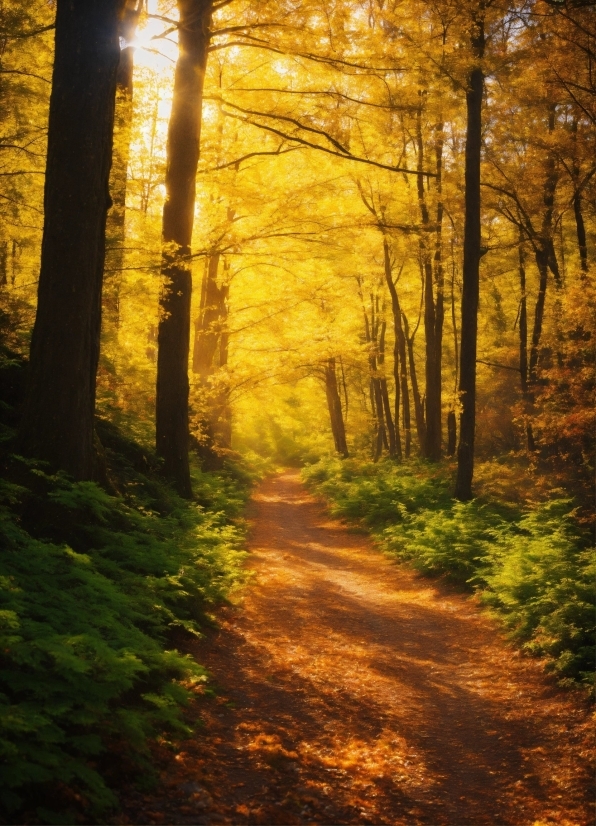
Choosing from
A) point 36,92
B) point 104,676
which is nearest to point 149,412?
point 36,92

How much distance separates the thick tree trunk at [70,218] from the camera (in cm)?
676

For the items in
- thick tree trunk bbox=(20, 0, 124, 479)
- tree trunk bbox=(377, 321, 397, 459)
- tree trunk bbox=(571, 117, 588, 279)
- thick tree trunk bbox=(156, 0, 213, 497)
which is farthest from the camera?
tree trunk bbox=(377, 321, 397, 459)

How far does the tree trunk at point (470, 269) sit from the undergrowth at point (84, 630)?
7.36m

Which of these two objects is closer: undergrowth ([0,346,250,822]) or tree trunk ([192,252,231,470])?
undergrowth ([0,346,250,822])

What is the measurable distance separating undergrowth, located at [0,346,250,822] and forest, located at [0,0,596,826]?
0.02 meters

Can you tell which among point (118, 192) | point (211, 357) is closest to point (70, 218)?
point (118, 192)

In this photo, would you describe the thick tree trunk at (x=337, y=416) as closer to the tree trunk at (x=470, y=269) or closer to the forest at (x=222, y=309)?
the forest at (x=222, y=309)

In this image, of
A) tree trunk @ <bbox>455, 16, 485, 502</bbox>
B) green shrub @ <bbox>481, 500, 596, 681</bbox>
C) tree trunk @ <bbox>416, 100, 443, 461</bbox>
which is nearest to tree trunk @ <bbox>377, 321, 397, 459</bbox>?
tree trunk @ <bbox>416, 100, 443, 461</bbox>

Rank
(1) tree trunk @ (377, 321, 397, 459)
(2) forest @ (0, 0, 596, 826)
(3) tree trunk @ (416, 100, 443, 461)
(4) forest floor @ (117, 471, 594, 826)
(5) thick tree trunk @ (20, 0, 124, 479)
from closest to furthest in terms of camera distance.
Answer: (4) forest floor @ (117, 471, 594, 826) → (2) forest @ (0, 0, 596, 826) → (5) thick tree trunk @ (20, 0, 124, 479) → (3) tree trunk @ (416, 100, 443, 461) → (1) tree trunk @ (377, 321, 397, 459)

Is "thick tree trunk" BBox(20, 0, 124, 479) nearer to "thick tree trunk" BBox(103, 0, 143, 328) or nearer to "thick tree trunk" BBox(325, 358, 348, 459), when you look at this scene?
"thick tree trunk" BBox(103, 0, 143, 328)

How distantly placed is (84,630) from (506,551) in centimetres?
763

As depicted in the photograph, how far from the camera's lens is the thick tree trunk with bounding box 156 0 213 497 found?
11000mm

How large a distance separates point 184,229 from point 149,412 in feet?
17.4

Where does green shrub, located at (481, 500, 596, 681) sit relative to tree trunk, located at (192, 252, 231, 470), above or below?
below
